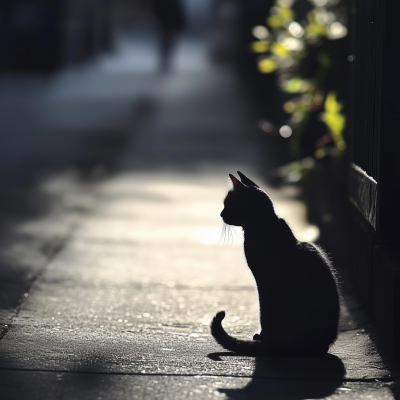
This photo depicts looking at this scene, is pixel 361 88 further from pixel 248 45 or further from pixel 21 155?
pixel 248 45

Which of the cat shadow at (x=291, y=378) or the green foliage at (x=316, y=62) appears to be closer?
the cat shadow at (x=291, y=378)

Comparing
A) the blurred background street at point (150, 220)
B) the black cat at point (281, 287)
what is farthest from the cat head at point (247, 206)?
the blurred background street at point (150, 220)

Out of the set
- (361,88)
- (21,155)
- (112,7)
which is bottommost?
(21,155)

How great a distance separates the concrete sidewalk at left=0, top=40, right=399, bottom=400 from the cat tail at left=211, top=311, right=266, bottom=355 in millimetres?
67

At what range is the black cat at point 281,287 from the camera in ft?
12.5

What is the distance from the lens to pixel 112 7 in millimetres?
24719

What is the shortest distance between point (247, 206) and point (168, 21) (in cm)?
2181

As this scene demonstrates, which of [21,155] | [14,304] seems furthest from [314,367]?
[21,155]

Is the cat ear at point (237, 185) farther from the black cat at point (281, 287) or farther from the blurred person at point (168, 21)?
the blurred person at point (168, 21)

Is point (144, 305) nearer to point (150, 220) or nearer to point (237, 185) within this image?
point (237, 185)

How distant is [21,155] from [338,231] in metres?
7.18

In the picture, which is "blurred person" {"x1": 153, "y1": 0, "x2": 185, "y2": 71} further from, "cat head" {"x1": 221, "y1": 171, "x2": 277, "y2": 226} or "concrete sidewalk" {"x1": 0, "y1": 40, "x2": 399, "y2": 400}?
"cat head" {"x1": 221, "y1": 171, "x2": 277, "y2": 226}

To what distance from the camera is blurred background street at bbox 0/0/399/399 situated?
3.61 metres

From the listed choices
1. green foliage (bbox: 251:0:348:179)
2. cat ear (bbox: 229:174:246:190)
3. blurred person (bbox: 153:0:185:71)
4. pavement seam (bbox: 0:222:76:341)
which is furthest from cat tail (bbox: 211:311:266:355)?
blurred person (bbox: 153:0:185:71)
